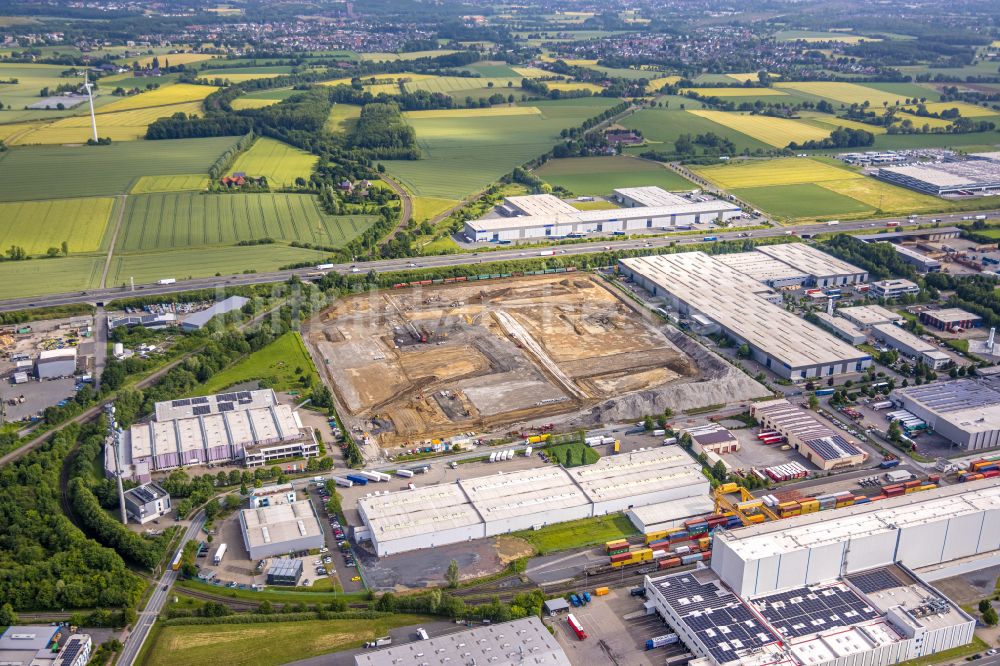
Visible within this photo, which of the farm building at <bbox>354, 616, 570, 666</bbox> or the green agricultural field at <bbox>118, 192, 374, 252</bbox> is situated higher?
the green agricultural field at <bbox>118, 192, 374, 252</bbox>

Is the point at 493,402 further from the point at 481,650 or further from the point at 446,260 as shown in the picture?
the point at 446,260

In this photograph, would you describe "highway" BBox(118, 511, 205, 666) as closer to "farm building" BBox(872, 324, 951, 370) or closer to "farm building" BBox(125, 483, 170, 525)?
"farm building" BBox(125, 483, 170, 525)

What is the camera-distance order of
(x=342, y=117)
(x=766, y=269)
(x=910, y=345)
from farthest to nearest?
(x=342, y=117), (x=766, y=269), (x=910, y=345)

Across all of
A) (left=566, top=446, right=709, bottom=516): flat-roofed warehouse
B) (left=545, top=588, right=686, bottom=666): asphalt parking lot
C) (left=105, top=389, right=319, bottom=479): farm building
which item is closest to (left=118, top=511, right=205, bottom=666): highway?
(left=105, top=389, right=319, bottom=479): farm building

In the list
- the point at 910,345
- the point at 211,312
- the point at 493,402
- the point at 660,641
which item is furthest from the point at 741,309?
the point at 211,312

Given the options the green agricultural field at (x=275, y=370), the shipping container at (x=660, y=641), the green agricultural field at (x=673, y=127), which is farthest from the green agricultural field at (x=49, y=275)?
the green agricultural field at (x=673, y=127)

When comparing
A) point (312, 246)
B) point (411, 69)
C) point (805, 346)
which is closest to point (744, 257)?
point (805, 346)

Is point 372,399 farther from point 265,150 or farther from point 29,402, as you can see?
point 265,150
